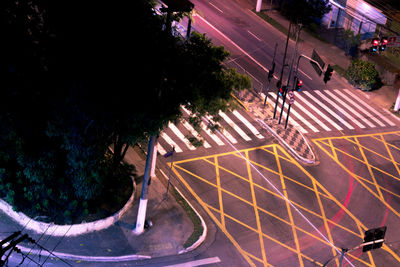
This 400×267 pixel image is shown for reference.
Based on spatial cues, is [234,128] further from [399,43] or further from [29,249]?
[29,249]

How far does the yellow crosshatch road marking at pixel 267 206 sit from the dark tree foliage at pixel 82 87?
662 centimetres

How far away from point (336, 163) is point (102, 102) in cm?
1700

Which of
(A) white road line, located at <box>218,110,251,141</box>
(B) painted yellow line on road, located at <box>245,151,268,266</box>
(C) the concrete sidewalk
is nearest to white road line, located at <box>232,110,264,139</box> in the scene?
(A) white road line, located at <box>218,110,251,141</box>

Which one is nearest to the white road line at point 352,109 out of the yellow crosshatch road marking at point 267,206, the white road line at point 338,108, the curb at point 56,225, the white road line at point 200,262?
the white road line at point 338,108

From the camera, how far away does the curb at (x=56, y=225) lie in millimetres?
24578

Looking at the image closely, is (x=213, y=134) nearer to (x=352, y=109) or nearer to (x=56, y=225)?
(x=352, y=109)

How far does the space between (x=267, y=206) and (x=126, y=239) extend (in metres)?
7.65

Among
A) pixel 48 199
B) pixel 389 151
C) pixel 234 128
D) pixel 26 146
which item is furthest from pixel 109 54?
pixel 389 151

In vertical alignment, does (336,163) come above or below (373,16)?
below

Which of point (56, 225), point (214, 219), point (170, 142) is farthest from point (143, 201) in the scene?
point (170, 142)

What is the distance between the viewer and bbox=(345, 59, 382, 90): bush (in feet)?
136

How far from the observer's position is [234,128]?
34812 mm

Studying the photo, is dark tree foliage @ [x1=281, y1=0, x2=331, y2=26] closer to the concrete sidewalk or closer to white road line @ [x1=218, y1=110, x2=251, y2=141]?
white road line @ [x1=218, y1=110, x2=251, y2=141]

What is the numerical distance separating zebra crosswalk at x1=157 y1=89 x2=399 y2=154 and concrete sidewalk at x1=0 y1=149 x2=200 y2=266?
586cm
